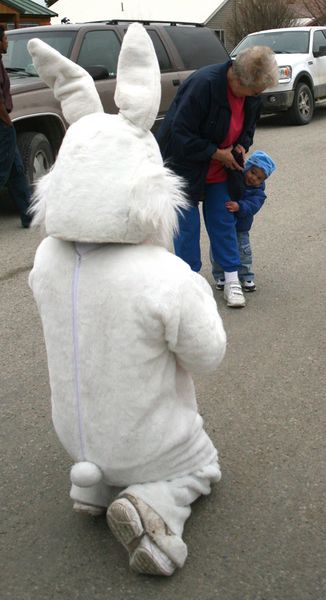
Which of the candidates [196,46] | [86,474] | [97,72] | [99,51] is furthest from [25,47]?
[86,474]

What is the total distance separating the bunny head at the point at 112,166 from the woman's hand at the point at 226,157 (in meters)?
2.26

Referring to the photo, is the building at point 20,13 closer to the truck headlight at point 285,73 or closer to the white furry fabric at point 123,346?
the truck headlight at point 285,73

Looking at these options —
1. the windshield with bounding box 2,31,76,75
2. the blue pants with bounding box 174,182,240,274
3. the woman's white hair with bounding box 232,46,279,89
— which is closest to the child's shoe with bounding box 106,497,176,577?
the blue pants with bounding box 174,182,240,274

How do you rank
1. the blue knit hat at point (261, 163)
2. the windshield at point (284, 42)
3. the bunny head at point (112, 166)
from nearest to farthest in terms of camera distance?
1. the bunny head at point (112, 166)
2. the blue knit hat at point (261, 163)
3. the windshield at point (284, 42)

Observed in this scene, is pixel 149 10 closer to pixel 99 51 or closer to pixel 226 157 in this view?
pixel 99 51

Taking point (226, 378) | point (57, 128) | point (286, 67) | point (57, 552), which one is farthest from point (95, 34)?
point (57, 552)

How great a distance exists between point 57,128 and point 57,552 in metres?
6.63

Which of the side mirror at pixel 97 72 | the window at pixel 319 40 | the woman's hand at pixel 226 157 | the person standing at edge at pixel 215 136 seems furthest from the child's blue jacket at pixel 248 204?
the window at pixel 319 40

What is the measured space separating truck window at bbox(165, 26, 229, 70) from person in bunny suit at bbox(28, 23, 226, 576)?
29.3ft

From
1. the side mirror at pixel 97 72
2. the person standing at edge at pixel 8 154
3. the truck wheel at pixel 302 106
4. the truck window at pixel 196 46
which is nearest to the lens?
the person standing at edge at pixel 8 154

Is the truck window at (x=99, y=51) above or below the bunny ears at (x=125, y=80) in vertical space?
below

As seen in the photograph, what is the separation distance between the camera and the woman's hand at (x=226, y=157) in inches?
192

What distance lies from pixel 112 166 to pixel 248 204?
2973mm

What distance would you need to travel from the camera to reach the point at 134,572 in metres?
2.67
